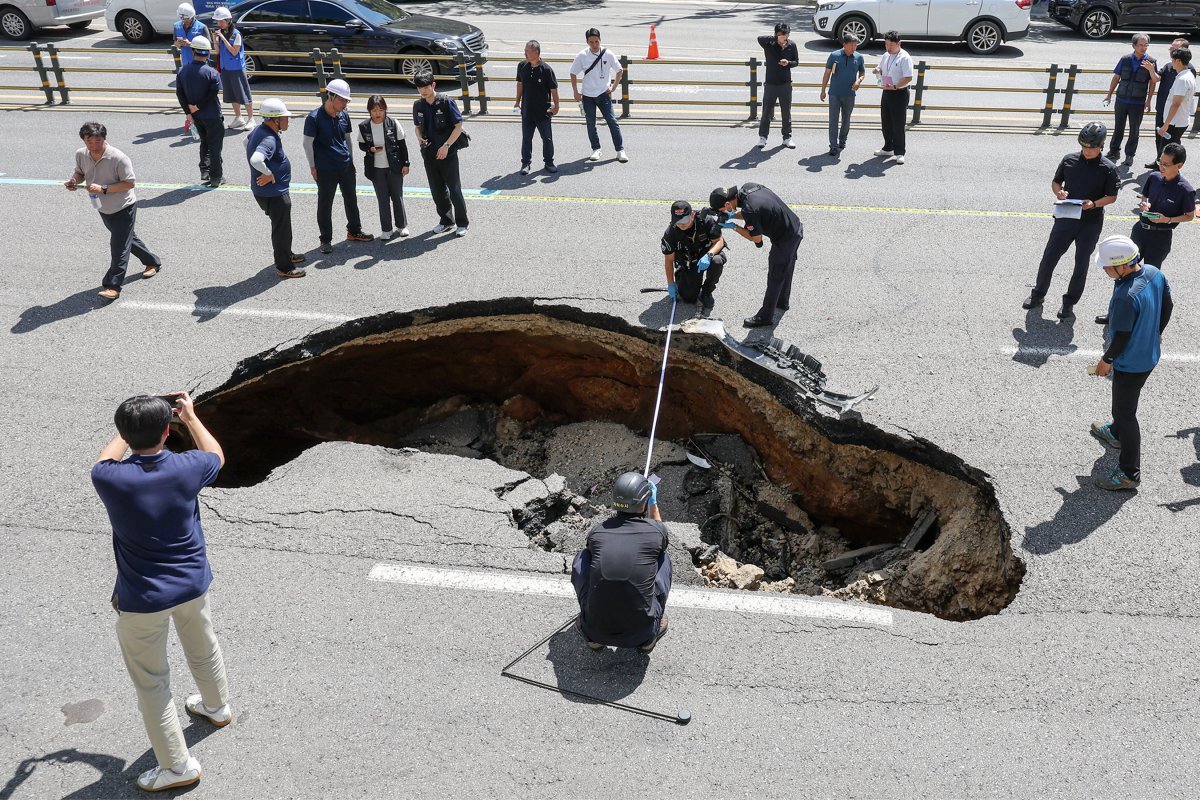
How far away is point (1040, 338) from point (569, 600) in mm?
5309

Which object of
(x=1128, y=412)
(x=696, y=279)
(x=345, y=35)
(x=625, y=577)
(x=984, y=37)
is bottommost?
(x=625, y=577)

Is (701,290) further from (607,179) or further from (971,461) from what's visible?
(607,179)

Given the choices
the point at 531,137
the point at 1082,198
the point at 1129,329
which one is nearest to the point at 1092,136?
the point at 1082,198

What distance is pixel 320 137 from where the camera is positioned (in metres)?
9.93

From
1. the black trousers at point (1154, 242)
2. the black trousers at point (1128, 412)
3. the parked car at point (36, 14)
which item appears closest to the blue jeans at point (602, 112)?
the black trousers at point (1154, 242)

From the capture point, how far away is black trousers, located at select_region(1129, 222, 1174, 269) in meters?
8.22

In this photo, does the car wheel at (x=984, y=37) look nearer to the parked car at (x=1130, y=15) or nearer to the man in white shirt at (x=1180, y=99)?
the parked car at (x=1130, y=15)

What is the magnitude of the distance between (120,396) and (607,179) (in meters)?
7.23

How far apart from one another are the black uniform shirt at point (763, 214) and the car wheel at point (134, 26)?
18421 millimetres

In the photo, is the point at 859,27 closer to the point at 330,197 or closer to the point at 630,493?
the point at 330,197

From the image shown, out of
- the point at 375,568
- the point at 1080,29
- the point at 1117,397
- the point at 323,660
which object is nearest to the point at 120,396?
the point at 375,568

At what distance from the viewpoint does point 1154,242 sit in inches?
326

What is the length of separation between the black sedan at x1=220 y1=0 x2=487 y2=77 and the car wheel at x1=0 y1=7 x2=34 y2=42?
278 inches

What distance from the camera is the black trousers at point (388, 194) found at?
10391mm
